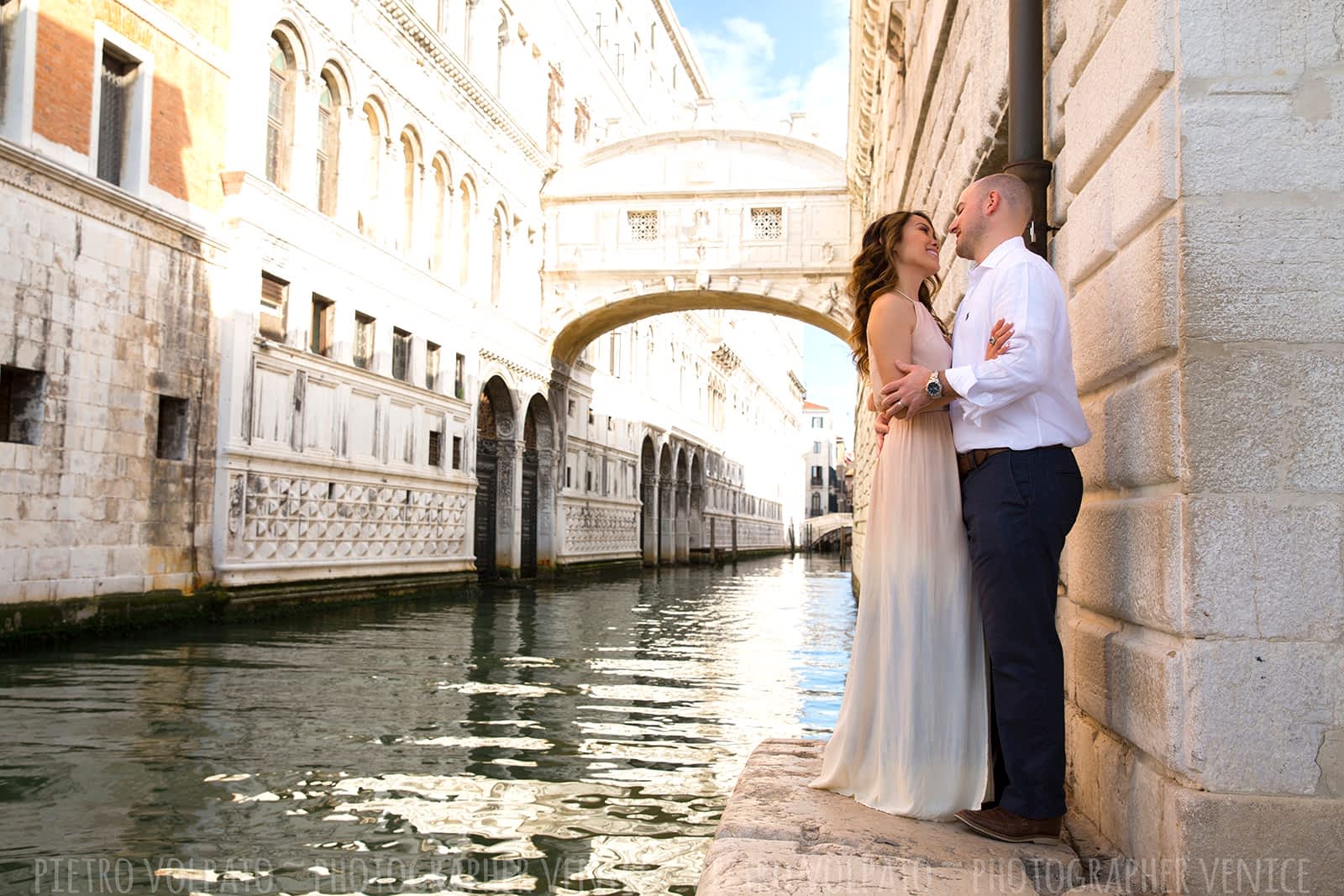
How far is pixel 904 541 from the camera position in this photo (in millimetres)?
2842

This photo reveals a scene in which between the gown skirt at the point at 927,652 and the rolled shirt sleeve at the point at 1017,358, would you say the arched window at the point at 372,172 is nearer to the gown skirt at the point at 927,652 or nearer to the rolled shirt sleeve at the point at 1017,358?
the gown skirt at the point at 927,652

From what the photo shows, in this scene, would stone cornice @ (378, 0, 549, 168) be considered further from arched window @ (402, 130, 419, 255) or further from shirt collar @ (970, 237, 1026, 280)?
shirt collar @ (970, 237, 1026, 280)

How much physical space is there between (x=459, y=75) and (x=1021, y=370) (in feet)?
55.3

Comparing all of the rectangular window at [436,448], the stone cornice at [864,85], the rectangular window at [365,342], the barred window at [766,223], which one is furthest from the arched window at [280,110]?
the barred window at [766,223]

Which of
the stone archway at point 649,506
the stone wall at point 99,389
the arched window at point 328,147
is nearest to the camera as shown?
the stone wall at point 99,389

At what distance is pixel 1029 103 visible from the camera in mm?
3322

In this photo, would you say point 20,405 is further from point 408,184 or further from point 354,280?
point 408,184

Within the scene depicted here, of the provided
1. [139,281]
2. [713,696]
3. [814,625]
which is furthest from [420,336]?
[713,696]

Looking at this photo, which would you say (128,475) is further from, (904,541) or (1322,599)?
(1322,599)

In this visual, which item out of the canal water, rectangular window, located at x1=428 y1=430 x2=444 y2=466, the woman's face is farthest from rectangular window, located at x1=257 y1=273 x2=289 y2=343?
the woman's face

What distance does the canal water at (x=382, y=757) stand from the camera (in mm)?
3211

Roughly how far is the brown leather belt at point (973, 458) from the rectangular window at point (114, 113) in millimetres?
9728

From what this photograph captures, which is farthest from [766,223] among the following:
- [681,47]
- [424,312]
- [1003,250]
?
[1003,250]

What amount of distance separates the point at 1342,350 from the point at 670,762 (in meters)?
3.25
